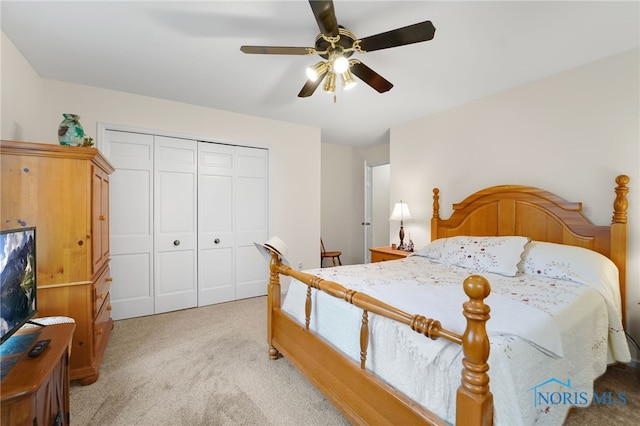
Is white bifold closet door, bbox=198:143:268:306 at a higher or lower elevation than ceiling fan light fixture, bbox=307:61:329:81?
lower

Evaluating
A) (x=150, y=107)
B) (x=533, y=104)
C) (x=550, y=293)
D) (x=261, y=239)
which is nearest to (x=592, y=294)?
(x=550, y=293)

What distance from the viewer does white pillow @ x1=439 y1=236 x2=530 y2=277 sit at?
2178mm

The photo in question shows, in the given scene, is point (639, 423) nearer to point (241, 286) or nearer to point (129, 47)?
point (241, 286)

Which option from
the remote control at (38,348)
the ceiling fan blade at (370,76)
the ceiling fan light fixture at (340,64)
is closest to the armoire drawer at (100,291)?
the remote control at (38,348)

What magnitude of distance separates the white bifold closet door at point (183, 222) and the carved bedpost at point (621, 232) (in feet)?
11.4

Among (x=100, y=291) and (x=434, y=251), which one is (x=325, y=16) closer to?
(x=434, y=251)

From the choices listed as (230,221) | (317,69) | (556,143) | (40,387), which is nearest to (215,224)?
(230,221)

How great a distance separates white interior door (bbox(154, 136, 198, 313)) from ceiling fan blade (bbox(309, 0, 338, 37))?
95.5 inches

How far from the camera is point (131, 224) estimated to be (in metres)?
3.02

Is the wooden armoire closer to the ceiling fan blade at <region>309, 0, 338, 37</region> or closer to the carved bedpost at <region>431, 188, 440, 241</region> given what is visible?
the ceiling fan blade at <region>309, 0, 338, 37</region>

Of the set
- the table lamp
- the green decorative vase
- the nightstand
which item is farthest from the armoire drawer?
the table lamp

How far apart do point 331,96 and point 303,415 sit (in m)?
2.81

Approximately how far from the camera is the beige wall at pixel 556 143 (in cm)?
213

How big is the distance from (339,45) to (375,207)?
14.1 ft
